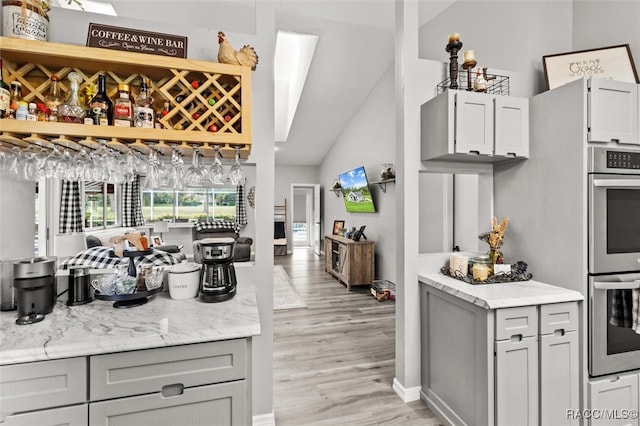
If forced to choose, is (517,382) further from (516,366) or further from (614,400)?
(614,400)

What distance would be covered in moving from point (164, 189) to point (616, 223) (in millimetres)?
2588

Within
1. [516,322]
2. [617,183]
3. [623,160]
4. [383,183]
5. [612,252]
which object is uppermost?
[383,183]

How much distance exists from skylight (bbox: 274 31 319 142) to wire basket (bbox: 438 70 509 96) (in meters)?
2.62

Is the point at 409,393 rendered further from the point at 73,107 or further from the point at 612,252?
the point at 73,107

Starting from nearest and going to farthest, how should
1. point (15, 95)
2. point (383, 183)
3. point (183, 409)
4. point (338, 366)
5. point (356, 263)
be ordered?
point (183, 409) → point (15, 95) → point (338, 366) → point (383, 183) → point (356, 263)

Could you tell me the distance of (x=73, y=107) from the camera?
4.43ft

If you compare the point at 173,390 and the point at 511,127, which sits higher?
the point at 511,127

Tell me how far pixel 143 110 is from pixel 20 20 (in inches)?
24.9

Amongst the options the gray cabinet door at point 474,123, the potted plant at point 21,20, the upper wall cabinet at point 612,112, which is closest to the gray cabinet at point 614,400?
the upper wall cabinet at point 612,112

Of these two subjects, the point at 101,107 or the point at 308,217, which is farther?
the point at 308,217

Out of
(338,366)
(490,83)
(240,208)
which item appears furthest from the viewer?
(338,366)

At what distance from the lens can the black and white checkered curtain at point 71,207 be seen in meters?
1.60

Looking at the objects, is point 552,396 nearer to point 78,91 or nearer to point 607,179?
point 607,179

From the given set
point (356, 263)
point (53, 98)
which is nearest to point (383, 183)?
point (356, 263)
